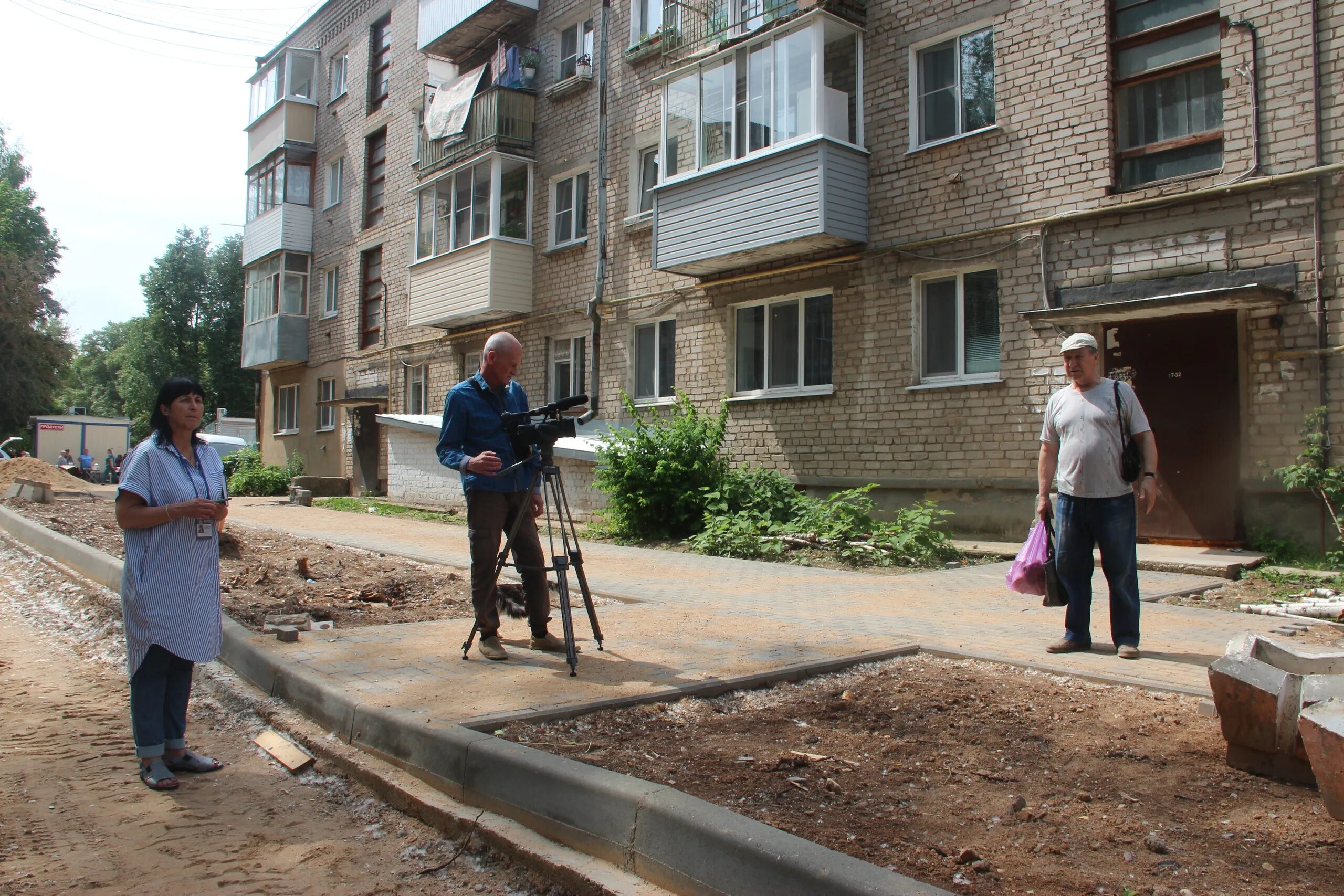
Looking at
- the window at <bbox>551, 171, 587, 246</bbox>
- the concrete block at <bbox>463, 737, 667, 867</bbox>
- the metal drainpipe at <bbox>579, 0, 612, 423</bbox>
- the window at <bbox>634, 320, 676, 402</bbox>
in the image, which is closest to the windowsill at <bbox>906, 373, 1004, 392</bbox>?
the window at <bbox>634, 320, 676, 402</bbox>

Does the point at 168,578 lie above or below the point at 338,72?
below

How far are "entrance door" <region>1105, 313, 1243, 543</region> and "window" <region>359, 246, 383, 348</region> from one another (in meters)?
18.9

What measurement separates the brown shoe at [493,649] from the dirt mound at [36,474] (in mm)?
21630

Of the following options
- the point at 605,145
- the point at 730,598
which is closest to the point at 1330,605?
the point at 730,598

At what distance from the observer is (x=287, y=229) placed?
26953 mm

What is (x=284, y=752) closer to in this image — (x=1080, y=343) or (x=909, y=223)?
(x=1080, y=343)

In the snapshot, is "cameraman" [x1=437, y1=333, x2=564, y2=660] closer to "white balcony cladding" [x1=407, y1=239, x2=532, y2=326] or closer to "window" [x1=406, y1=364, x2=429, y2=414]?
"white balcony cladding" [x1=407, y1=239, x2=532, y2=326]

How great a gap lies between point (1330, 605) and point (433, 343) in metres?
18.2

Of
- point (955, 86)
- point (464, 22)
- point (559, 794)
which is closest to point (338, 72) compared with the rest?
point (464, 22)

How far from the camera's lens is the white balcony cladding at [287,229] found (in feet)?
88.3

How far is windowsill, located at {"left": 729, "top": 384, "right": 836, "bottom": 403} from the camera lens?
13344 mm

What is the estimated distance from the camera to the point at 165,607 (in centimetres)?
377

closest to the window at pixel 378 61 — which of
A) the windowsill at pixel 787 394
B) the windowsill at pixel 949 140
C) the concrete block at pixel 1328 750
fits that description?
the windowsill at pixel 787 394

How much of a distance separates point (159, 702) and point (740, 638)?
3179mm
